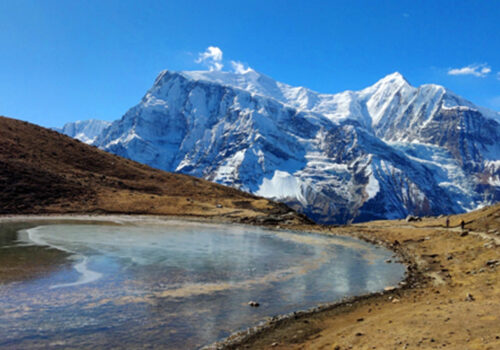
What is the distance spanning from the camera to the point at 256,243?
51.5 m

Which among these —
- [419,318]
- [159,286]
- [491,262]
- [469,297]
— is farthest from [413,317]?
[491,262]

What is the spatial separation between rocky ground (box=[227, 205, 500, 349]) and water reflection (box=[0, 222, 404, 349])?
6.91 feet

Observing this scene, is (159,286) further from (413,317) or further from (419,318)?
(419,318)

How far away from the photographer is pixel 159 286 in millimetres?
25266

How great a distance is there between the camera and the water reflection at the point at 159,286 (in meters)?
17.4

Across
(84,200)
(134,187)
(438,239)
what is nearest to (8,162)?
(84,200)

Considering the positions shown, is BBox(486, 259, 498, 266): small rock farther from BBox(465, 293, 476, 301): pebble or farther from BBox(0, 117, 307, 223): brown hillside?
BBox(0, 117, 307, 223): brown hillside

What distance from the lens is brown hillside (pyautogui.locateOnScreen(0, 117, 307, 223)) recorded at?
257 feet

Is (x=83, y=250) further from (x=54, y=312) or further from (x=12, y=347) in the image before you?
(x=12, y=347)

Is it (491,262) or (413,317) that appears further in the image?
(491,262)

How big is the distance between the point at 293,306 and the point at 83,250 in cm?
2380

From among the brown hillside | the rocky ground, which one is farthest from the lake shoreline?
the brown hillside

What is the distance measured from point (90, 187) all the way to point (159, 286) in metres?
70.9

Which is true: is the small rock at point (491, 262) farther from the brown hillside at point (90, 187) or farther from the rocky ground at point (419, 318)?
the brown hillside at point (90, 187)
